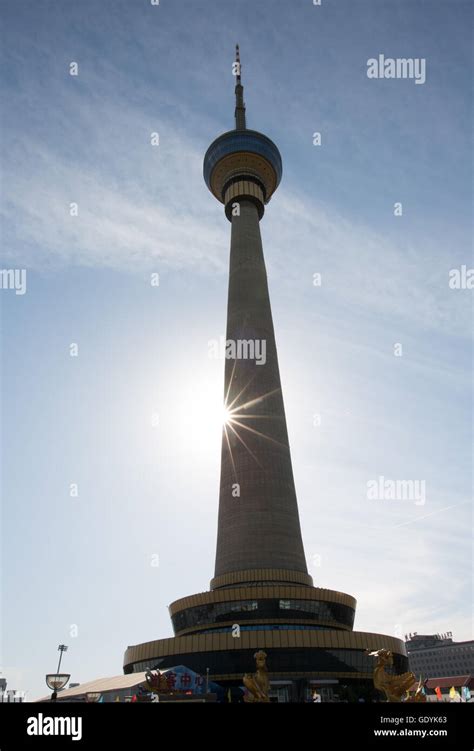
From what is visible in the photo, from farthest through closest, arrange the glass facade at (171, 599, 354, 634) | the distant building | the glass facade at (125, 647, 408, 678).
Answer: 1. the distant building
2. the glass facade at (171, 599, 354, 634)
3. the glass facade at (125, 647, 408, 678)

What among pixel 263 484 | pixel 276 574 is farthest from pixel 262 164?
pixel 276 574

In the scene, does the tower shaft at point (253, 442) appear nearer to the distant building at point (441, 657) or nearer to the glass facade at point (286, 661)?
the glass facade at point (286, 661)

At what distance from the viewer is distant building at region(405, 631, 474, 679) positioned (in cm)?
16750

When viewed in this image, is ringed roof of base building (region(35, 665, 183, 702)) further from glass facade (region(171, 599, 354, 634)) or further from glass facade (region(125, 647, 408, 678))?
glass facade (region(171, 599, 354, 634))

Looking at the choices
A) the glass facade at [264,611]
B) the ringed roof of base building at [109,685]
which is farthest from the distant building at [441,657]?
the ringed roof of base building at [109,685]

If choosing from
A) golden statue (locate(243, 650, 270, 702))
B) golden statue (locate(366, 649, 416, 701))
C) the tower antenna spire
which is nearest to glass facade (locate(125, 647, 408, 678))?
golden statue (locate(243, 650, 270, 702))

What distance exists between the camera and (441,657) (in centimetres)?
17525

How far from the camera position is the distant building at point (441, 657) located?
16750cm

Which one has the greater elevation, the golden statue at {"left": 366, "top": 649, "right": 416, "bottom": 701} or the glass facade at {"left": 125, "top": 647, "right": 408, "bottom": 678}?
the golden statue at {"left": 366, "top": 649, "right": 416, "bottom": 701}

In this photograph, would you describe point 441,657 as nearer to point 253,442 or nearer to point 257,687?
point 253,442

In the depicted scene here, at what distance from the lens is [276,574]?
175 ft

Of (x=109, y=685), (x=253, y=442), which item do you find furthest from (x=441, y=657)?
(x=109, y=685)
